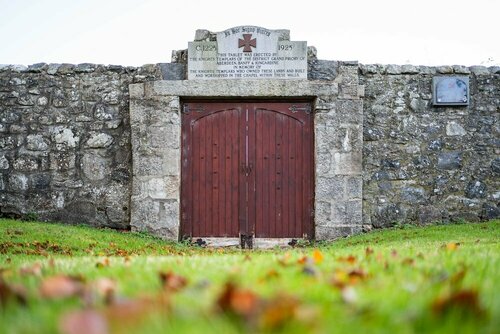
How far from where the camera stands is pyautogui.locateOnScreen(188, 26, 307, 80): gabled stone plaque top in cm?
809

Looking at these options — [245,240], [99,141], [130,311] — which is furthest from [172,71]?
[130,311]

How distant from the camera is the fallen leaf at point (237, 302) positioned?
1.39 metres

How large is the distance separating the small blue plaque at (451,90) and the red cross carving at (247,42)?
105 inches

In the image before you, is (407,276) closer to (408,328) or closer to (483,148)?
(408,328)

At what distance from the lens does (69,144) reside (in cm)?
819

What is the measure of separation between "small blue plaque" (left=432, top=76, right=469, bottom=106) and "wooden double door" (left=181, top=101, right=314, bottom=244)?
1.87m

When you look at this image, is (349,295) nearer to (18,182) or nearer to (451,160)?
(451,160)

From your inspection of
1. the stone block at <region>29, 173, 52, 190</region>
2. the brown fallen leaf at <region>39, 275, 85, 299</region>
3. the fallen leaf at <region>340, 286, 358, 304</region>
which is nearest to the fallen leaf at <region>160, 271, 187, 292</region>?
the brown fallen leaf at <region>39, 275, 85, 299</region>

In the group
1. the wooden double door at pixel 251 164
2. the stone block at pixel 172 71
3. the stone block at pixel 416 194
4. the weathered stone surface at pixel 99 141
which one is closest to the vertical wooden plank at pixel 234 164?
the wooden double door at pixel 251 164

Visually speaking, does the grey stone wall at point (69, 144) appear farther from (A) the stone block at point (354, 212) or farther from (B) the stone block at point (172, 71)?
(A) the stone block at point (354, 212)

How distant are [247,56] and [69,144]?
289 centimetres

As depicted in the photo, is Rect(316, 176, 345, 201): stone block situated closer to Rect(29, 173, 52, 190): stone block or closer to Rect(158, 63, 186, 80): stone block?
Rect(158, 63, 186, 80): stone block

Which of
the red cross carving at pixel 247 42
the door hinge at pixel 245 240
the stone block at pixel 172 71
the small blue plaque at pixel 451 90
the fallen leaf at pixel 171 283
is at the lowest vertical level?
the door hinge at pixel 245 240

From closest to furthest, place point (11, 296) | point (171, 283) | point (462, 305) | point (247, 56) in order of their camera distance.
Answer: point (462, 305) → point (11, 296) → point (171, 283) → point (247, 56)
